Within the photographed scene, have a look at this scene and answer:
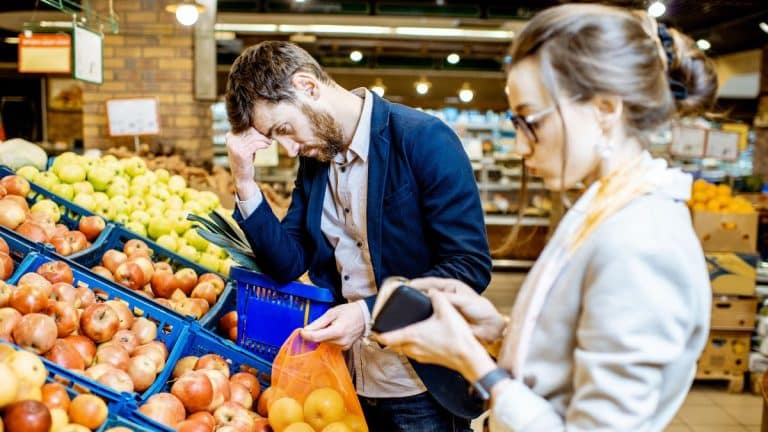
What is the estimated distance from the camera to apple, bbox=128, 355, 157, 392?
1777 mm

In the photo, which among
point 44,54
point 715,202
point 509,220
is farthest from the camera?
point 509,220

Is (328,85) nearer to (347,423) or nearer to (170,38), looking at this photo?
(347,423)

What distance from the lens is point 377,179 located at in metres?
1.79

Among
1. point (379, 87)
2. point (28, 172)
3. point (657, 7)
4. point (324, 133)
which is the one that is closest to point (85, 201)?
point (28, 172)

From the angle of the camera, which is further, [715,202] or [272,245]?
[715,202]

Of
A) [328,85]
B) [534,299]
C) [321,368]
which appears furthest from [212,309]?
[534,299]

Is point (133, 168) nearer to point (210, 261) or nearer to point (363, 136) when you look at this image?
point (210, 261)

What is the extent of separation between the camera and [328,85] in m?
1.87

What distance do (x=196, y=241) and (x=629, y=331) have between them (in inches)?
95.6

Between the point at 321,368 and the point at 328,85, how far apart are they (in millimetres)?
779

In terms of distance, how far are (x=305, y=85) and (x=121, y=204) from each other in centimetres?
176

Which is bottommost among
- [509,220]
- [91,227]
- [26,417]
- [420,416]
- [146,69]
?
[509,220]

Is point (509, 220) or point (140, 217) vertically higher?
point (140, 217)

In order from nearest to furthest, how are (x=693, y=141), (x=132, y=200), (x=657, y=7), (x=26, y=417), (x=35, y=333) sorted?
(x=26, y=417) → (x=35, y=333) → (x=132, y=200) → (x=657, y=7) → (x=693, y=141)
